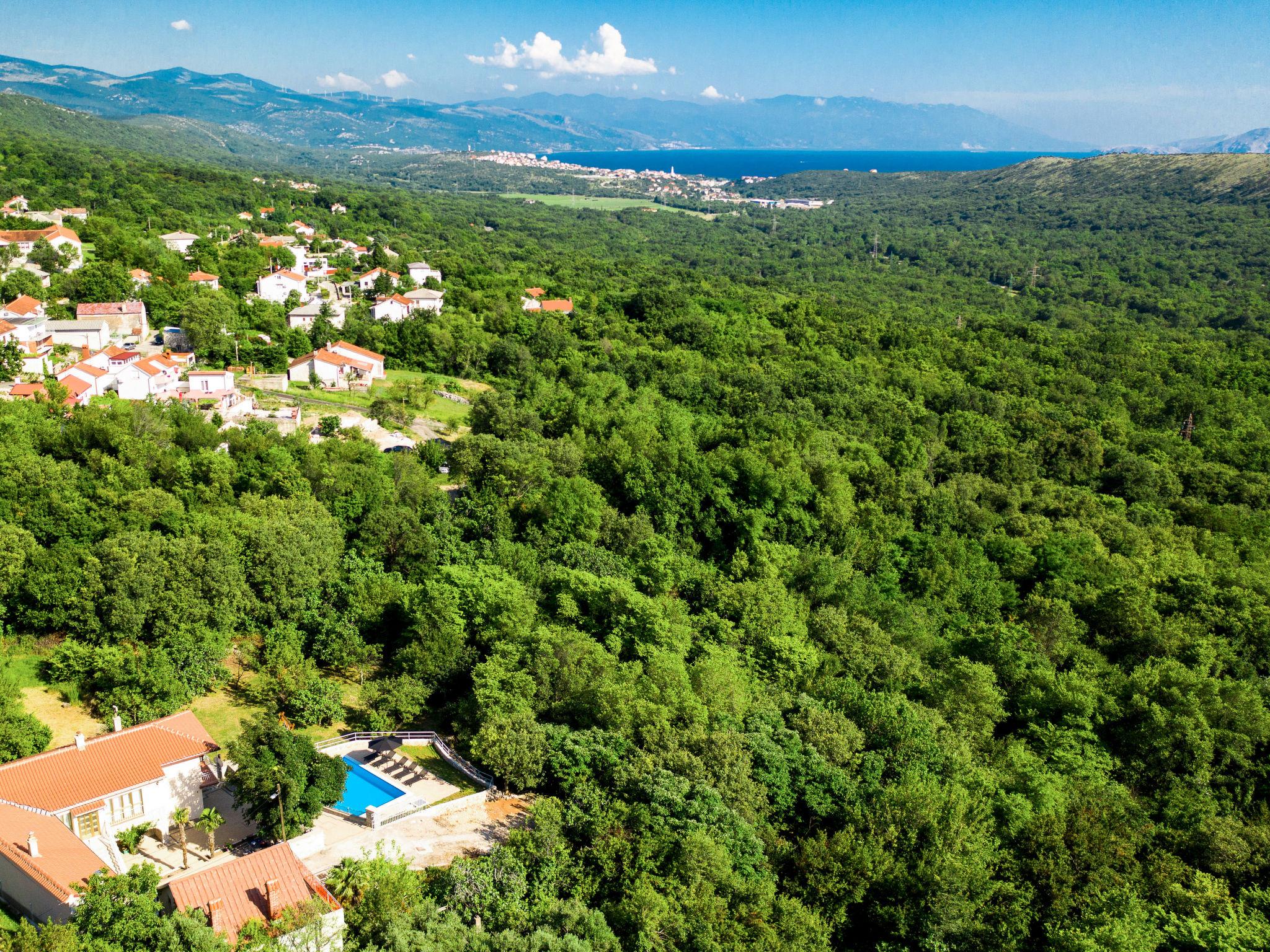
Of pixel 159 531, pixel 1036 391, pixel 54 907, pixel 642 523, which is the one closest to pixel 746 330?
pixel 1036 391

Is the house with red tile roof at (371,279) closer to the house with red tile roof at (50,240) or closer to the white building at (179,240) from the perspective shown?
the white building at (179,240)

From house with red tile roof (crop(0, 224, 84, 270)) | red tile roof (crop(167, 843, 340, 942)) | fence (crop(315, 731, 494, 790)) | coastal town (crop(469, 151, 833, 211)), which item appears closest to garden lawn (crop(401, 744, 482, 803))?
fence (crop(315, 731, 494, 790))

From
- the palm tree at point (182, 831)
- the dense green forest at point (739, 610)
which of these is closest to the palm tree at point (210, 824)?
the palm tree at point (182, 831)

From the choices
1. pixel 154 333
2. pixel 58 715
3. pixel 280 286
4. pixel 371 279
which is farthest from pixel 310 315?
pixel 58 715

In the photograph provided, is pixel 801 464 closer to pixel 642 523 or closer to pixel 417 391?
pixel 642 523

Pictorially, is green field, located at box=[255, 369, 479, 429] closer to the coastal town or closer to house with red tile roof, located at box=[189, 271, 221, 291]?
house with red tile roof, located at box=[189, 271, 221, 291]

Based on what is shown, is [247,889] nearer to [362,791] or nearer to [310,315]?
[362,791]
